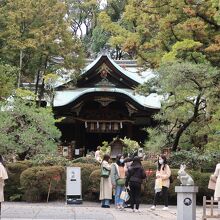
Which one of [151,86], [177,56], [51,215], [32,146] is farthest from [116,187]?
Result: [177,56]

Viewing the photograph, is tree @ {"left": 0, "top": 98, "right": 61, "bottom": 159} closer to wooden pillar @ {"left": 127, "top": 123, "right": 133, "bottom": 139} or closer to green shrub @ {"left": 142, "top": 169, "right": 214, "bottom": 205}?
green shrub @ {"left": 142, "top": 169, "right": 214, "bottom": 205}

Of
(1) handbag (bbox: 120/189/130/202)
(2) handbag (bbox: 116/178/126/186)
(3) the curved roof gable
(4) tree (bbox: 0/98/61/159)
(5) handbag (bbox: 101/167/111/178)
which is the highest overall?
(3) the curved roof gable

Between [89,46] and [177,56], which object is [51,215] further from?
[89,46]

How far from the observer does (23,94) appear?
79.2ft

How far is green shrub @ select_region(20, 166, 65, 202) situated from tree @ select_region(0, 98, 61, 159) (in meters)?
2.63

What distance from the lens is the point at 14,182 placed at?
18438 millimetres

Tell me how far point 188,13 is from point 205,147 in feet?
20.4

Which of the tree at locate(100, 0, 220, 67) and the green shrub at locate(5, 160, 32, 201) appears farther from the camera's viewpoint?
the tree at locate(100, 0, 220, 67)

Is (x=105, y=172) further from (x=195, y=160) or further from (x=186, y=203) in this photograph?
(x=195, y=160)

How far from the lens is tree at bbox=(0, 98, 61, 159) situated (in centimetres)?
2014

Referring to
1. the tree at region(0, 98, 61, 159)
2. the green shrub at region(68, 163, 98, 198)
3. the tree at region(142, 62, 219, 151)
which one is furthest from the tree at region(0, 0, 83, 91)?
the green shrub at region(68, 163, 98, 198)

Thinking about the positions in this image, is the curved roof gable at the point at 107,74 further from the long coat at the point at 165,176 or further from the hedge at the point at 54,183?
the long coat at the point at 165,176

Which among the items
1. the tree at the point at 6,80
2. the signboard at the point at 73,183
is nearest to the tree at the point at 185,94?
the signboard at the point at 73,183

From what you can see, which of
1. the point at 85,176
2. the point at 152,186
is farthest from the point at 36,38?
the point at 152,186
